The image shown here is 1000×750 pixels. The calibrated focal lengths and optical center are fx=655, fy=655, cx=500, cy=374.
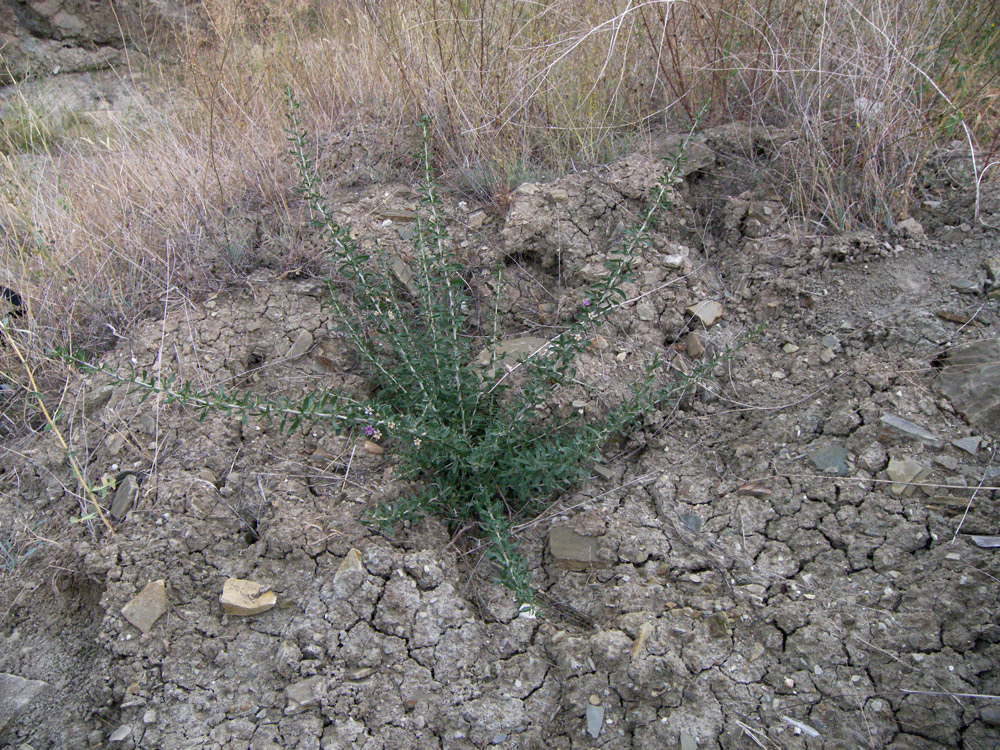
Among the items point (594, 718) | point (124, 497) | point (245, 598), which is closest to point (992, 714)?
point (594, 718)

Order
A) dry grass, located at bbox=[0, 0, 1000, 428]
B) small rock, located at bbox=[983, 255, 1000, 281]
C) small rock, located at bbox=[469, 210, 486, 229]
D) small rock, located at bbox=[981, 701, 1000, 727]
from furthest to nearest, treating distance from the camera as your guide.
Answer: small rock, located at bbox=[469, 210, 486, 229] < dry grass, located at bbox=[0, 0, 1000, 428] < small rock, located at bbox=[983, 255, 1000, 281] < small rock, located at bbox=[981, 701, 1000, 727]

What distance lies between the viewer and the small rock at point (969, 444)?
217 cm

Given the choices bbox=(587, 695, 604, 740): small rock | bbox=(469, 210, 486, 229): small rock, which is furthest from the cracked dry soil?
bbox=(469, 210, 486, 229): small rock

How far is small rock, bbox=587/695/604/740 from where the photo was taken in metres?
1.81

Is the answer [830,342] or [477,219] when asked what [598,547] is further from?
[477,219]

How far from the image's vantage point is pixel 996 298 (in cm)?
246

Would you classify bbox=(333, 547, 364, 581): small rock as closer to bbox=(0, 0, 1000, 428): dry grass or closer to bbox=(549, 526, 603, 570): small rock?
bbox=(549, 526, 603, 570): small rock

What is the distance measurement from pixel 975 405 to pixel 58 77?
8.08 m

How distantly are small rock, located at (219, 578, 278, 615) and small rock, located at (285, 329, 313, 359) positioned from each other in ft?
3.38

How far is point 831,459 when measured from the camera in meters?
2.28

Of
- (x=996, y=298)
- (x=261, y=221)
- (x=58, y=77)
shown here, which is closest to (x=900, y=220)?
(x=996, y=298)

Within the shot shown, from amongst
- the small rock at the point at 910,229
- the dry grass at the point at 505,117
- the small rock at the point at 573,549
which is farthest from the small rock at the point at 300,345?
the small rock at the point at 910,229

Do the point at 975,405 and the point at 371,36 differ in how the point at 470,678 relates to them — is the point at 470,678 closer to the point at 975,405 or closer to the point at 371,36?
the point at 975,405

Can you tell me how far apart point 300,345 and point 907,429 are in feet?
7.78
